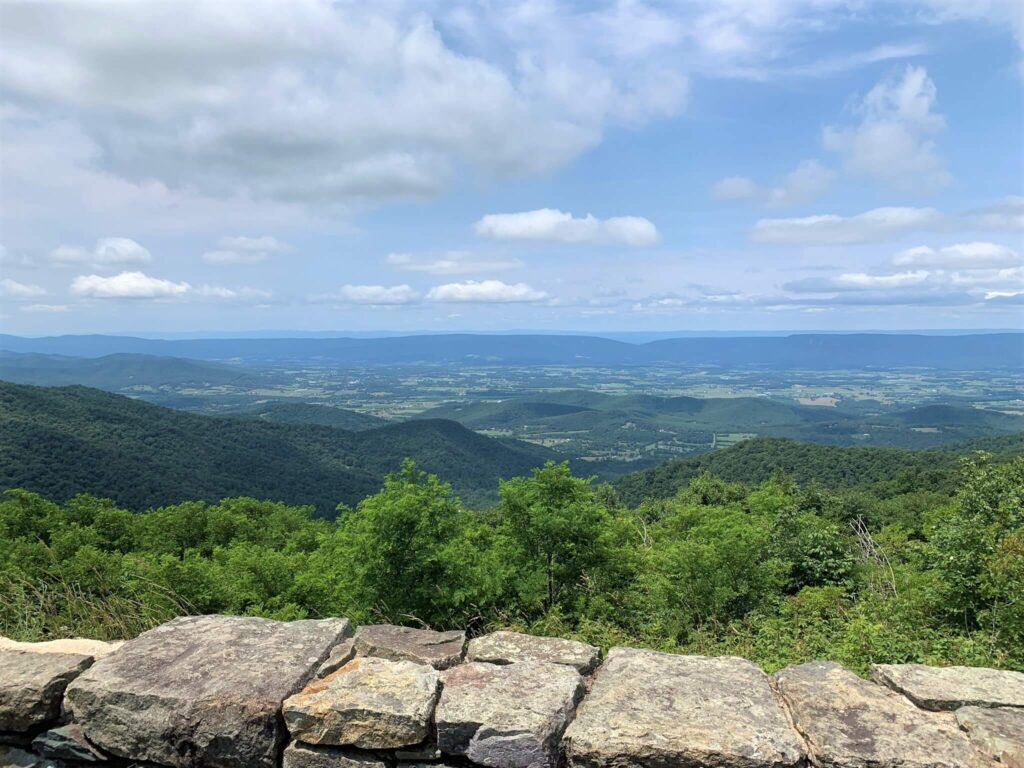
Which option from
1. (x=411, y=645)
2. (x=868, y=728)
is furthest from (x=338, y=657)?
(x=868, y=728)

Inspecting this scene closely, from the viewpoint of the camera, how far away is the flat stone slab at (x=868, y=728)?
2670 millimetres

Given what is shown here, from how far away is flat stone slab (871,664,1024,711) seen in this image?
3.11 meters

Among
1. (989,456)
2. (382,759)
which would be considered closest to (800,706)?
(382,759)

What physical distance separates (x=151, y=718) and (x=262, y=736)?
649 mm

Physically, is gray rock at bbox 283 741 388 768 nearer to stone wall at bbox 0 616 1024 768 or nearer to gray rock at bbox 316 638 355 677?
stone wall at bbox 0 616 1024 768

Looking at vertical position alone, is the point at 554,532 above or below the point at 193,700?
below

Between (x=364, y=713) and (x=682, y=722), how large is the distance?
64.9 inches

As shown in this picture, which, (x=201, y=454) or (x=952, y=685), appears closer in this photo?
(x=952, y=685)

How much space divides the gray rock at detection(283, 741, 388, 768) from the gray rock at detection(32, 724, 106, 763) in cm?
123

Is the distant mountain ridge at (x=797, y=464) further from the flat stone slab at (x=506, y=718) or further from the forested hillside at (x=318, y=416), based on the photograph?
the forested hillside at (x=318, y=416)

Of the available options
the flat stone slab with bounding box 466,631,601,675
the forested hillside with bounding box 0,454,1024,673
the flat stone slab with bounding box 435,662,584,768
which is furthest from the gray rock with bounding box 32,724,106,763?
the flat stone slab with bounding box 466,631,601,675

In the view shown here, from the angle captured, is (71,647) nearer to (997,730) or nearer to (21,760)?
(21,760)

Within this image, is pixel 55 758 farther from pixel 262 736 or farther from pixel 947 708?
pixel 947 708

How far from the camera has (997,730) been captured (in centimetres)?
286
